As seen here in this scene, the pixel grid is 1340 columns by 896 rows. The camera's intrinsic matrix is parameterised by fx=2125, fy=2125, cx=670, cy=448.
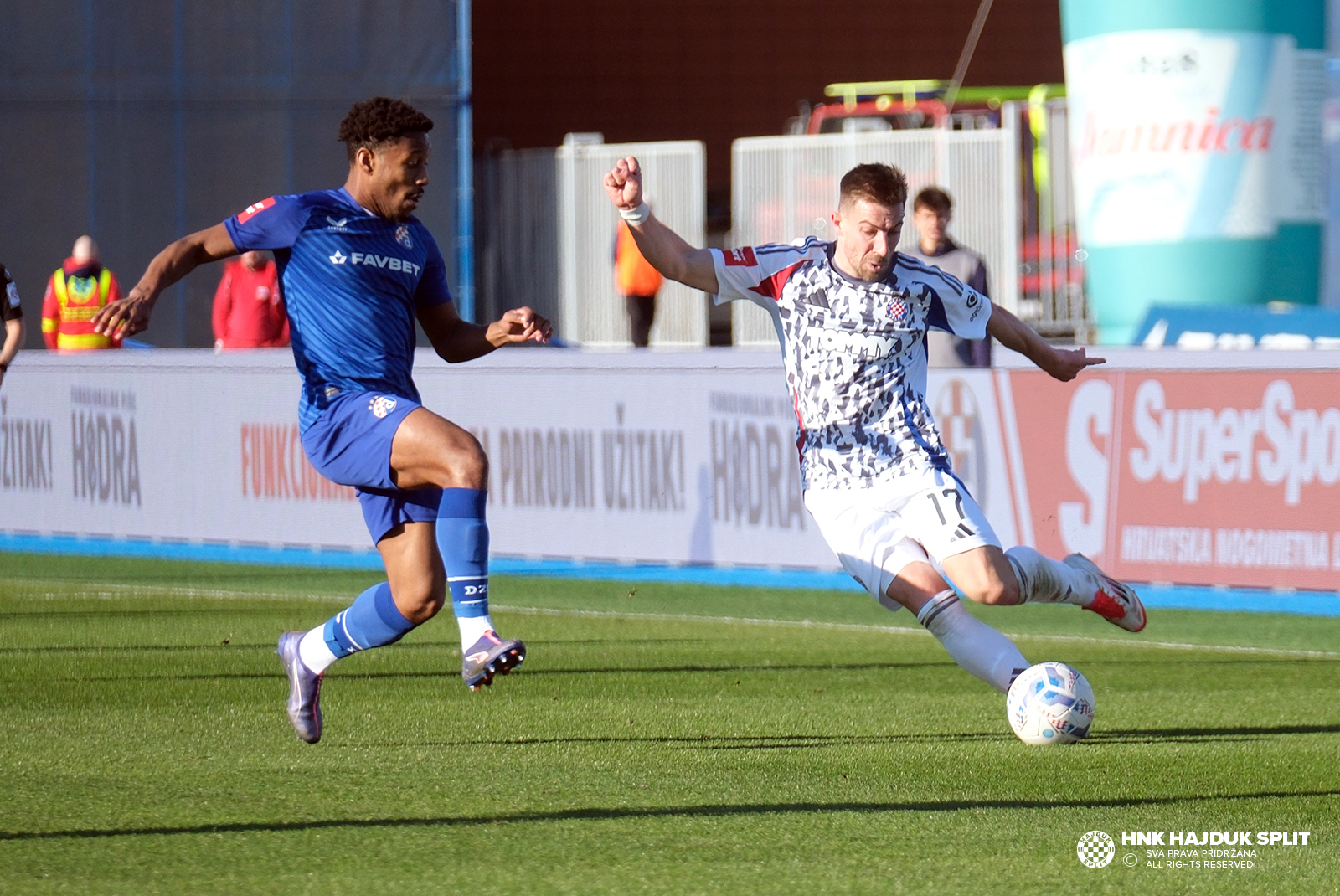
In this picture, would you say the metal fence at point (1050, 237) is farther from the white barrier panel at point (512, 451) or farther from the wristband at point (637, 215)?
the wristband at point (637, 215)

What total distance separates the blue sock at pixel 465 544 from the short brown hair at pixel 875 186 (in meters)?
1.54

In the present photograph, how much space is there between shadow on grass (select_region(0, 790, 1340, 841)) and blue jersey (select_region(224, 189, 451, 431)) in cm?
159

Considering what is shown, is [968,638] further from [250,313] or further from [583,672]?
[250,313]

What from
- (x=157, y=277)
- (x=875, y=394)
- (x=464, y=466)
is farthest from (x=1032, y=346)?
(x=157, y=277)

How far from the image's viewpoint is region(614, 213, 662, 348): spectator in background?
24.6 metres

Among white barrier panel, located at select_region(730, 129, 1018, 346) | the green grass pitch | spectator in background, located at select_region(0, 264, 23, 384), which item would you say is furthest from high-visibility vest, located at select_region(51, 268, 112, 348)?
white barrier panel, located at select_region(730, 129, 1018, 346)

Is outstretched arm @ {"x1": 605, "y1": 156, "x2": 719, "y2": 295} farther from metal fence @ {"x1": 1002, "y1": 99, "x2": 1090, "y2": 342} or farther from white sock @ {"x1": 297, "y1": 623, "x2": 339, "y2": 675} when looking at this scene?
metal fence @ {"x1": 1002, "y1": 99, "x2": 1090, "y2": 342}

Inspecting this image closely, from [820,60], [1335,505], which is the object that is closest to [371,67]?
[820,60]

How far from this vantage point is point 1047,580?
728 centimetres

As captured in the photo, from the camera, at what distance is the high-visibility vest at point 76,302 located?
788 inches

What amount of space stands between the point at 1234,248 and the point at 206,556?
815 cm

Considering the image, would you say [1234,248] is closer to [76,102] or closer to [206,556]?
[206,556]

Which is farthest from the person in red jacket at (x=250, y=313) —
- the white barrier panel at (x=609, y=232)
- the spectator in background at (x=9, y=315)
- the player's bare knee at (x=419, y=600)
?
the player's bare knee at (x=419, y=600)

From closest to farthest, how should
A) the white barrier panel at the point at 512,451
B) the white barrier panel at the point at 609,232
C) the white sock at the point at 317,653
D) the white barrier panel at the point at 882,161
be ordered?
the white sock at the point at 317,653 → the white barrier panel at the point at 512,451 → the white barrier panel at the point at 882,161 → the white barrier panel at the point at 609,232
